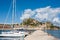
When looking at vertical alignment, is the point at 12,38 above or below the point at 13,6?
below

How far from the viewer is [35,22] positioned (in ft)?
349

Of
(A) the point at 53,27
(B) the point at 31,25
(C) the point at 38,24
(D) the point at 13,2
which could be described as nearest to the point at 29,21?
(B) the point at 31,25

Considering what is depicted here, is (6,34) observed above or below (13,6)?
below

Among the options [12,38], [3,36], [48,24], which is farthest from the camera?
[48,24]

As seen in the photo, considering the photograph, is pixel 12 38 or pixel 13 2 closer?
pixel 12 38

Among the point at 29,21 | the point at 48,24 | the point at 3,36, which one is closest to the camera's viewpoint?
the point at 3,36

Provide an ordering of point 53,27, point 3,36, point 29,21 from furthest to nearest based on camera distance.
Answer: point 53,27, point 29,21, point 3,36

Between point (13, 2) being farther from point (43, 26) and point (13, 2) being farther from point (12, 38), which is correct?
point (43, 26)

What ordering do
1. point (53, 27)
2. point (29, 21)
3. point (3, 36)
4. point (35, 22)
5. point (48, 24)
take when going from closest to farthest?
point (3, 36) → point (29, 21) → point (35, 22) → point (48, 24) → point (53, 27)

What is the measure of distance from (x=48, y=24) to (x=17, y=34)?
301ft

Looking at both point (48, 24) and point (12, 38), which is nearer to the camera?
point (12, 38)

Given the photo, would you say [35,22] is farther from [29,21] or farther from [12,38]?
[12,38]

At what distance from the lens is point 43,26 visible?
112 m

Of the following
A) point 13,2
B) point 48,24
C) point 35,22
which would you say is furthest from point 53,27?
point 13,2
